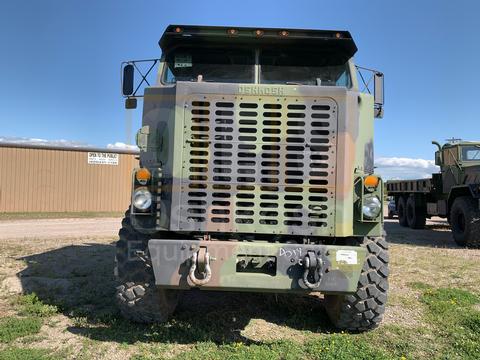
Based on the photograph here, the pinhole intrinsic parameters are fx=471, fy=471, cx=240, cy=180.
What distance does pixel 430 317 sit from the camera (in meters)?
5.31

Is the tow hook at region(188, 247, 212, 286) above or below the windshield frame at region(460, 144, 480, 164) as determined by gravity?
below

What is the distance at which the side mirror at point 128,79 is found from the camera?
17.9ft

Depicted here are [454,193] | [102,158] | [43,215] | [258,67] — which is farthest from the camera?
[102,158]

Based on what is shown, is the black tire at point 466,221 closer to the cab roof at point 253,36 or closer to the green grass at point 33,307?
the cab roof at point 253,36

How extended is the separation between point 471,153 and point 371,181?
10387 millimetres

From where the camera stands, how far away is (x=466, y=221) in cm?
1150

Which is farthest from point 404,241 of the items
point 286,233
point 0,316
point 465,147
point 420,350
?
point 0,316

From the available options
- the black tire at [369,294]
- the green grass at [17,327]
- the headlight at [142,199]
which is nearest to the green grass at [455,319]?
the black tire at [369,294]

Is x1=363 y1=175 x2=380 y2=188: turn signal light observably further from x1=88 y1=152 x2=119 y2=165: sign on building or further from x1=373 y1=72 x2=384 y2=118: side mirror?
x1=88 y1=152 x2=119 y2=165: sign on building

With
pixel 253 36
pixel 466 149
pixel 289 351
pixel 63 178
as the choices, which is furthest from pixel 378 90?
pixel 63 178

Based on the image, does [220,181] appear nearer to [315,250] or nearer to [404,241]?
[315,250]

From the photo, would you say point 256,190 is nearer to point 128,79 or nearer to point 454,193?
point 128,79

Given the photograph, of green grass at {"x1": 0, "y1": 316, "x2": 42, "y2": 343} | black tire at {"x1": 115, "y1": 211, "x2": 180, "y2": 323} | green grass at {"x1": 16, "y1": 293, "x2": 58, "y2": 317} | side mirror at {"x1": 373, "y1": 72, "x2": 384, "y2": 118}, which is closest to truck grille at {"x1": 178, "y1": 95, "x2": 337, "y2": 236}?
black tire at {"x1": 115, "y1": 211, "x2": 180, "y2": 323}

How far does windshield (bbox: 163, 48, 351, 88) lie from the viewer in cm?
494
